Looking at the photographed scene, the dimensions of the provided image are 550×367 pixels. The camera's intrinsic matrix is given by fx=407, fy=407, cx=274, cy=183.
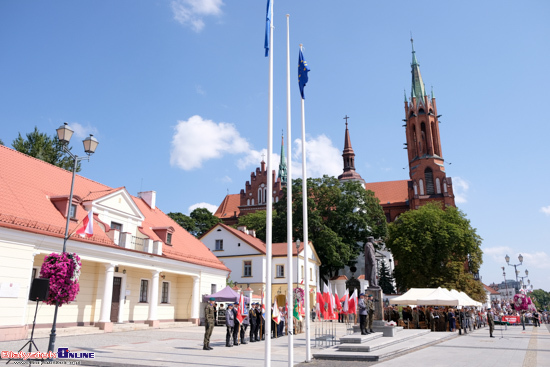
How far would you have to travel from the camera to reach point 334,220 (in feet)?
184

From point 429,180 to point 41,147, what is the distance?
6287 cm

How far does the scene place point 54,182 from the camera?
21.9 metres

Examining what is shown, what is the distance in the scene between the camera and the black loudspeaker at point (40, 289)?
10922 mm

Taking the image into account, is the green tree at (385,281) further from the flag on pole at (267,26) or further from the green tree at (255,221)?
the flag on pole at (267,26)

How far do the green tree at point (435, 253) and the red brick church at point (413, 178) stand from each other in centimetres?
2141

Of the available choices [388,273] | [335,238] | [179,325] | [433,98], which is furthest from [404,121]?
[179,325]

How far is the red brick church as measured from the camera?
74.9 metres

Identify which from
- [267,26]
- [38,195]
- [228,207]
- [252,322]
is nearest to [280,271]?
[252,322]

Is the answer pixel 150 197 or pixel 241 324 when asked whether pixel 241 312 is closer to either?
pixel 241 324

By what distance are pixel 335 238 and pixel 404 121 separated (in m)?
43.2

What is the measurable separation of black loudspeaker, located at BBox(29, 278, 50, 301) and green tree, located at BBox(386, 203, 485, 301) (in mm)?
44872

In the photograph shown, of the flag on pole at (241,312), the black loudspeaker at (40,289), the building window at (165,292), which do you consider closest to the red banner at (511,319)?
the building window at (165,292)

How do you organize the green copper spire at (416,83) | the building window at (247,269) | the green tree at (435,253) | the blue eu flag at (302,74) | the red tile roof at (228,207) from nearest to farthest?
the blue eu flag at (302,74)
the building window at (247,269)
the green tree at (435,253)
the green copper spire at (416,83)
the red tile roof at (228,207)

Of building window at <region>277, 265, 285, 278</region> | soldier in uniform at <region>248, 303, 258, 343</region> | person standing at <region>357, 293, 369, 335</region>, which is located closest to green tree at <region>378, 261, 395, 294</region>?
building window at <region>277, 265, 285, 278</region>
